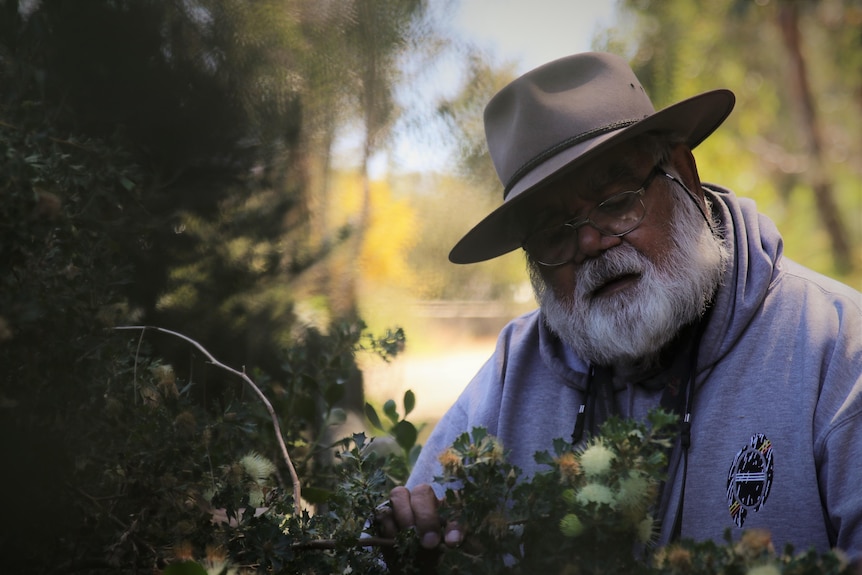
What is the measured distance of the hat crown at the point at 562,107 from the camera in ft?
6.73

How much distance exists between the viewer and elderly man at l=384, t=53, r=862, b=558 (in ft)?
5.78

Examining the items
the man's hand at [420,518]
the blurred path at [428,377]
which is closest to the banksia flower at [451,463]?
the man's hand at [420,518]

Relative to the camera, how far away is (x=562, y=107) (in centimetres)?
207

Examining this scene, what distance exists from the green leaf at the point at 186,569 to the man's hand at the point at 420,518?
1.18 ft

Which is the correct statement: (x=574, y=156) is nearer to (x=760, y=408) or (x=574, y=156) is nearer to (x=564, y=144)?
(x=564, y=144)

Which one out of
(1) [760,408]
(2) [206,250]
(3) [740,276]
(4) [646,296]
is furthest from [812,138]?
(2) [206,250]

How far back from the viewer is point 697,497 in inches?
72.5

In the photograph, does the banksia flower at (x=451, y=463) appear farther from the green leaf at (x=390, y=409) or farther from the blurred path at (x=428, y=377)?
the blurred path at (x=428, y=377)

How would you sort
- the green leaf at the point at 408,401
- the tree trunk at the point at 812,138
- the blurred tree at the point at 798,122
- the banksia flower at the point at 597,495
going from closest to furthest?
the banksia flower at the point at 597,495, the green leaf at the point at 408,401, the blurred tree at the point at 798,122, the tree trunk at the point at 812,138

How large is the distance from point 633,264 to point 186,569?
4.24ft

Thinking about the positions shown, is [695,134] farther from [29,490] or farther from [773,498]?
[29,490]

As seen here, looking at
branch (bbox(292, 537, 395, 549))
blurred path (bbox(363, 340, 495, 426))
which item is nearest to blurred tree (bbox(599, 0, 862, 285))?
blurred path (bbox(363, 340, 495, 426))

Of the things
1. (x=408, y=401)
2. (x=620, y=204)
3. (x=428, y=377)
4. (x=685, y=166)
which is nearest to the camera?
(x=620, y=204)

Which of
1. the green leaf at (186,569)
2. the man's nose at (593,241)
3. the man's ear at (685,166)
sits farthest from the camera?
the man's ear at (685,166)
